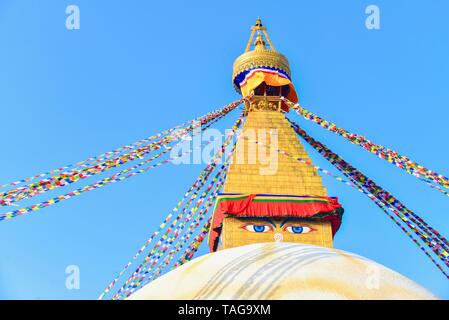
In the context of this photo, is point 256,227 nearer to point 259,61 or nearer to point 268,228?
point 268,228

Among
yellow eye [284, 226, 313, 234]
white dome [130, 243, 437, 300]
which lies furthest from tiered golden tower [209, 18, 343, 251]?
white dome [130, 243, 437, 300]

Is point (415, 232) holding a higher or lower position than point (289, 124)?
lower

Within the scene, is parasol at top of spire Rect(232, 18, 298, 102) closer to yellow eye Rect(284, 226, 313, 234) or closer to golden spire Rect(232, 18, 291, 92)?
golden spire Rect(232, 18, 291, 92)

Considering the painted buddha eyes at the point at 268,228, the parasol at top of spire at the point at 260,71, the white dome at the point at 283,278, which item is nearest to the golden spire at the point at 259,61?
the parasol at top of spire at the point at 260,71

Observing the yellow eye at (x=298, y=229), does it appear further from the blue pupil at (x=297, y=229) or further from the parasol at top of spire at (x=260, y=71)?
the parasol at top of spire at (x=260, y=71)

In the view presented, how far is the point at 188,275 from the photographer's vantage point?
617cm

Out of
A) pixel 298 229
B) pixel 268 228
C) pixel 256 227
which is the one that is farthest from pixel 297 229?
pixel 256 227

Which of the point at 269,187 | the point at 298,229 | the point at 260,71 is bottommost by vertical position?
the point at 298,229

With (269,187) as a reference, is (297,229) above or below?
below

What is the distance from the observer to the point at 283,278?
5645 millimetres
